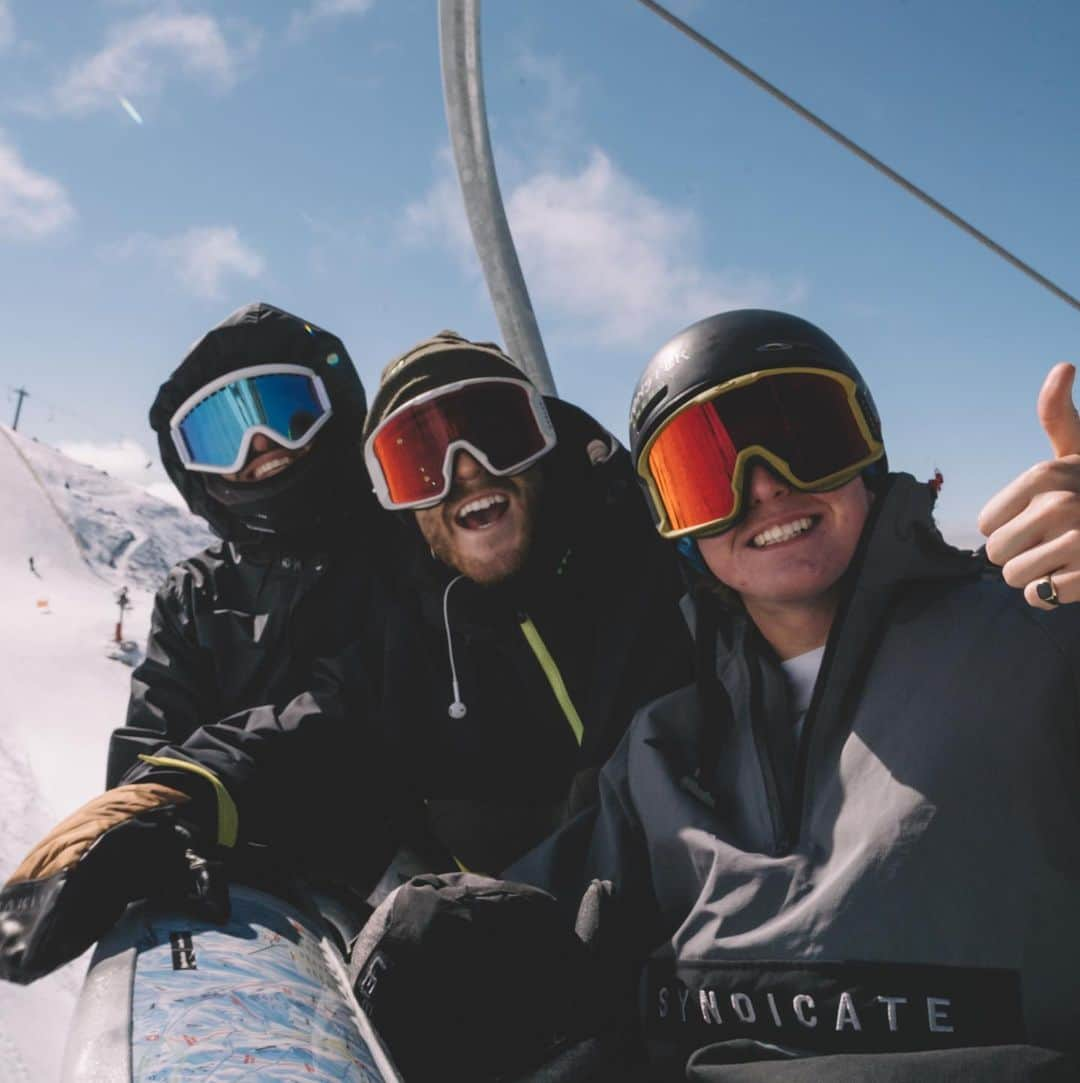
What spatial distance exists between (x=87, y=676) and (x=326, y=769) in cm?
1556

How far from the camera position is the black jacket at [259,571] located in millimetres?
2588

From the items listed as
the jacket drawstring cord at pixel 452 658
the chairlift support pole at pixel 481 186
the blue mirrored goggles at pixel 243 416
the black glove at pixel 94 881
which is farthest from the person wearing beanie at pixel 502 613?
the chairlift support pole at pixel 481 186

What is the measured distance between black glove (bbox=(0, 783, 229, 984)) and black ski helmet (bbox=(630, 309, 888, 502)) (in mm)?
1282

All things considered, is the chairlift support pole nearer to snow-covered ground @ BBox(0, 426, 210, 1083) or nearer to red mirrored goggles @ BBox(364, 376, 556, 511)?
red mirrored goggles @ BBox(364, 376, 556, 511)

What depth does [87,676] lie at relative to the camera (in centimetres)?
1545

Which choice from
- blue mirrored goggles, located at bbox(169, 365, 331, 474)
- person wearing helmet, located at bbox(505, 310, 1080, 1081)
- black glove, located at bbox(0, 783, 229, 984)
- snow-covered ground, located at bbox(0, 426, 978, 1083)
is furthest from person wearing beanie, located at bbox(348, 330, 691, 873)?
snow-covered ground, located at bbox(0, 426, 978, 1083)

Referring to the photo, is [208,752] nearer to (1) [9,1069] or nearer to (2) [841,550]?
(2) [841,550]

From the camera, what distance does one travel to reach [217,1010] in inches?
52.5

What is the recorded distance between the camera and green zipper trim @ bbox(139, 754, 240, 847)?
1.93 m

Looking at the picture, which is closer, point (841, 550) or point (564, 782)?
point (841, 550)

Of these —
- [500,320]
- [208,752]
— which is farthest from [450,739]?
[500,320]

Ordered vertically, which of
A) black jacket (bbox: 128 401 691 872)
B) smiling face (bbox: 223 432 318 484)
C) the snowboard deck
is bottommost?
the snowboard deck

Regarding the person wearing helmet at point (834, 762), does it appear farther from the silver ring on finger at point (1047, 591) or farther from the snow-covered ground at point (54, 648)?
the snow-covered ground at point (54, 648)

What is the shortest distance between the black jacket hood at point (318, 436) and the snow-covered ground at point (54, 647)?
2.44 m
